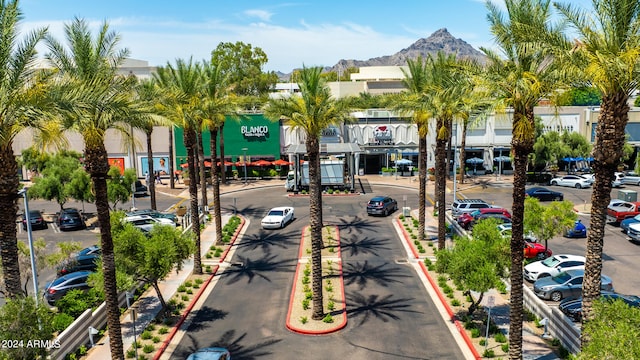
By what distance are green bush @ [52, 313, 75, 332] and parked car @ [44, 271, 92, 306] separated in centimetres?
317

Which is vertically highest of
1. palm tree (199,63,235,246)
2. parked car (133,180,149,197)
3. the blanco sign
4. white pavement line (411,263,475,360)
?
palm tree (199,63,235,246)

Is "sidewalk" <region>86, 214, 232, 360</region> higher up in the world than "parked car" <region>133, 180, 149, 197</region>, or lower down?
lower down

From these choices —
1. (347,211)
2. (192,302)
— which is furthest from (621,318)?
(347,211)

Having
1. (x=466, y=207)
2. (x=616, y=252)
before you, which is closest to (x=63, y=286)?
(x=466, y=207)

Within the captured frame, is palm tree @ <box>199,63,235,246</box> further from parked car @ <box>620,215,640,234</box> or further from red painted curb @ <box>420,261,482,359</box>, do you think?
parked car @ <box>620,215,640,234</box>

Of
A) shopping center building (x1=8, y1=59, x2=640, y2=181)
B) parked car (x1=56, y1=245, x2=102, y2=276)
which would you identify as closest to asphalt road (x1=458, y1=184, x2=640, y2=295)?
shopping center building (x1=8, y1=59, x2=640, y2=181)

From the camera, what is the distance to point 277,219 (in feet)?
124

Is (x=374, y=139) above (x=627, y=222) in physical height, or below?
above

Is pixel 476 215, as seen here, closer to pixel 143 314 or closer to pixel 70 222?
pixel 143 314

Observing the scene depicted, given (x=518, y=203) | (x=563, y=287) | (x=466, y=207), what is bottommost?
(x=563, y=287)

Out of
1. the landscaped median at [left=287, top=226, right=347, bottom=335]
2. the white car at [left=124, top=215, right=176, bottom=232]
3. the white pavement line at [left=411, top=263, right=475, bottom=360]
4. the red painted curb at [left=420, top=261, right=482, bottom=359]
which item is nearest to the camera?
the red painted curb at [left=420, top=261, right=482, bottom=359]

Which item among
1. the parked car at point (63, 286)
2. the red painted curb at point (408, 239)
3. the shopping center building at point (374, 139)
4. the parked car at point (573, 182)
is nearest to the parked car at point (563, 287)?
the red painted curb at point (408, 239)

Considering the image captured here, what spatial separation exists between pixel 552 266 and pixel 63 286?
25.2m

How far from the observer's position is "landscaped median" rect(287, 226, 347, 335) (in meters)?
20.8
